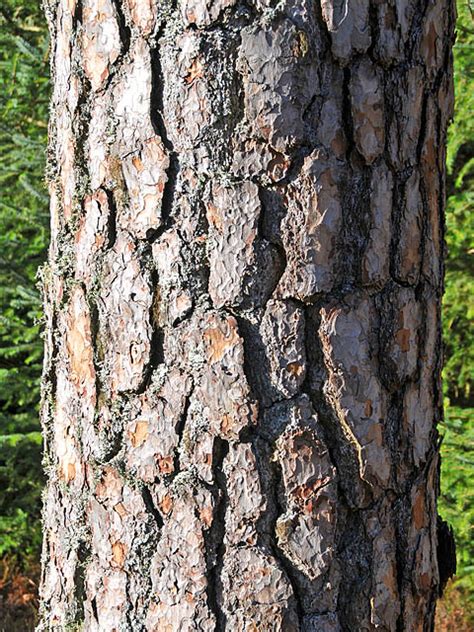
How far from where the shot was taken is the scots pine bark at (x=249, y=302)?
1.13 metres

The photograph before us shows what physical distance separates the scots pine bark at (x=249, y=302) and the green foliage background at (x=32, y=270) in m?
3.33

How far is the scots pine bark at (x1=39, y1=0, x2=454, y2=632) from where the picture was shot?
1126 mm

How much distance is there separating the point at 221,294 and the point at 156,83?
31 centimetres

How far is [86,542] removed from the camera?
49.7 inches

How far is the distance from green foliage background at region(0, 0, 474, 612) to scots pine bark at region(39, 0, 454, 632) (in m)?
3.33

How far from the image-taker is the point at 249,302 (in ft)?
3.72

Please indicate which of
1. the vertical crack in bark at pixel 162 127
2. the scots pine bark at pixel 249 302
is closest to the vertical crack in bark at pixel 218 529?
the scots pine bark at pixel 249 302

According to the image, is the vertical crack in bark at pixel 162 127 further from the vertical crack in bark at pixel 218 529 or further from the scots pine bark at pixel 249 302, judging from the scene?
the vertical crack in bark at pixel 218 529

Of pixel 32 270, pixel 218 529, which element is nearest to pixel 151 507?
pixel 218 529

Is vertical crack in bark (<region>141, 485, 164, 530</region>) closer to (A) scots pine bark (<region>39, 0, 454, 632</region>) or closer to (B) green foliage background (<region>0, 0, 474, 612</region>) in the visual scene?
(A) scots pine bark (<region>39, 0, 454, 632</region>)

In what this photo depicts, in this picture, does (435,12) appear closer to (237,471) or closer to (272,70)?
(272,70)

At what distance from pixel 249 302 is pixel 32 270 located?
181 inches

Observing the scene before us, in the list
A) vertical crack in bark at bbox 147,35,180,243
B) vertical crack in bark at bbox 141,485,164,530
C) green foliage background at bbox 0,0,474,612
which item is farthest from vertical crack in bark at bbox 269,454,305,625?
green foliage background at bbox 0,0,474,612

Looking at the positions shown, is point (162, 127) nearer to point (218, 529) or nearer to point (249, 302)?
point (249, 302)
